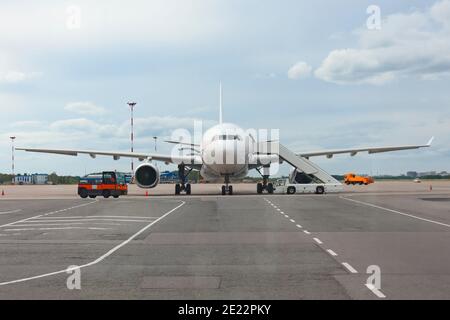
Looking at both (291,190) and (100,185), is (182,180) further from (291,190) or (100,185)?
(291,190)

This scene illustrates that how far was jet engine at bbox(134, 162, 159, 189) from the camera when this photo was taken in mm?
41531

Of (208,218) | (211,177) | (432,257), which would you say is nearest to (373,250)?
(432,257)

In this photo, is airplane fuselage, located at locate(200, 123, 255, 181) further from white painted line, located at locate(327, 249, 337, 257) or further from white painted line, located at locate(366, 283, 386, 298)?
white painted line, located at locate(366, 283, 386, 298)

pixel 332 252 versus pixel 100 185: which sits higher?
pixel 100 185

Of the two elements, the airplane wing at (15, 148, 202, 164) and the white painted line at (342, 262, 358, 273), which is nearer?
the white painted line at (342, 262, 358, 273)

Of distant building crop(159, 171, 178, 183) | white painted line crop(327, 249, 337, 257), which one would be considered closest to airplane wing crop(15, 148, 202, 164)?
white painted line crop(327, 249, 337, 257)

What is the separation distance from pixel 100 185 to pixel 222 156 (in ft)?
30.5

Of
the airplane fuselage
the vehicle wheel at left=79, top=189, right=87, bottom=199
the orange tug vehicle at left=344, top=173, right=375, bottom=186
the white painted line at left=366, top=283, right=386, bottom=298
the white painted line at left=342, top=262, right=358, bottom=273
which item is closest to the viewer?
the white painted line at left=366, top=283, right=386, bottom=298

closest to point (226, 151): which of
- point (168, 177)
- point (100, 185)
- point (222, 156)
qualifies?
point (222, 156)

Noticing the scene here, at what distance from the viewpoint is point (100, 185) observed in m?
41.7

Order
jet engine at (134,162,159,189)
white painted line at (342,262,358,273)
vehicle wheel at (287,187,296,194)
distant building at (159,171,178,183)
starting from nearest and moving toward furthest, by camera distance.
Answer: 1. white painted line at (342,262,358,273)
2. jet engine at (134,162,159,189)
3. vehicle wheel at (287,187,296,194)
4. distant building at (159,171,178,183)

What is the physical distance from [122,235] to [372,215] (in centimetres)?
1127

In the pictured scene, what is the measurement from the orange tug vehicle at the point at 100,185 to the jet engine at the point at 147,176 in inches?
73.2
